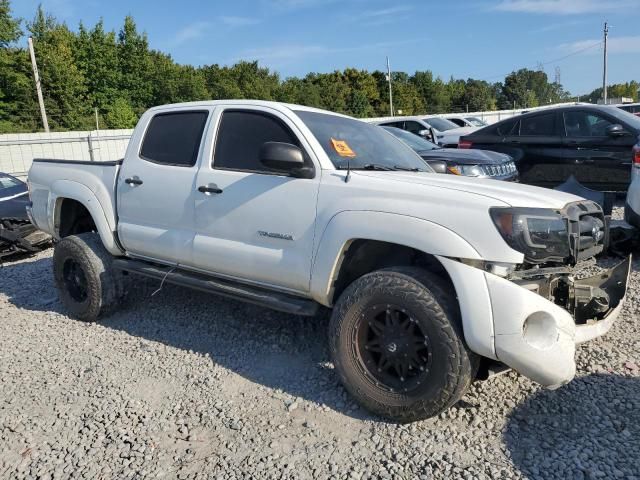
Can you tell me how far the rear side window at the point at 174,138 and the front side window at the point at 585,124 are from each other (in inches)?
269

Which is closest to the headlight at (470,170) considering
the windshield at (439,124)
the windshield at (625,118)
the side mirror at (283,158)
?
the windshield at (625,118)

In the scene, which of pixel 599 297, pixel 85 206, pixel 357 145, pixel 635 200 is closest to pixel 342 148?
pixel 357 145

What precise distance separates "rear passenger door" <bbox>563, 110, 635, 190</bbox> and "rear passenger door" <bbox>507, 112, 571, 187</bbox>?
16cm

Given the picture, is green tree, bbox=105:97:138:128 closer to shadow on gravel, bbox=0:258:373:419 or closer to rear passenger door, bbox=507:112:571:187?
rear passenger door, bbox=507:112:571:187

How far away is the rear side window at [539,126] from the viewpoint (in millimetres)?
9250

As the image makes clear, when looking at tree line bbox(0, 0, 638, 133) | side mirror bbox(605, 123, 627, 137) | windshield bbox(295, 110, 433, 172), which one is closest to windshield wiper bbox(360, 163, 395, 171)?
windshield bbox(295, 110, 433, 172)

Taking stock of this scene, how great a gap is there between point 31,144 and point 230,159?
16.5 metres

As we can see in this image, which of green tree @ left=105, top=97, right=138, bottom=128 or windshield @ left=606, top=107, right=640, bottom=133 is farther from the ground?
green tree @ left=105, top=97, right=138, bottom=128

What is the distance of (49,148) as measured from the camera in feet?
60.2

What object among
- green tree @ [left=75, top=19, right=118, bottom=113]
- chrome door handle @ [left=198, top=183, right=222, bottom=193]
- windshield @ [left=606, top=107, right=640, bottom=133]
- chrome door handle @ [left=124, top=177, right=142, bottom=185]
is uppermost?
green tree @ [left=75, top=19, right=118, bottom=113]

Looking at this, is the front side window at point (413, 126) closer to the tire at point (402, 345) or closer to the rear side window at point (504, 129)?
the rear side window at point (504, 129)

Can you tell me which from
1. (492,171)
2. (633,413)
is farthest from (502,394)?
(492,171)

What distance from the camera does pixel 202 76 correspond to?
163ft

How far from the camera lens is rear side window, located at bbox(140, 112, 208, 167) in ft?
14.3
